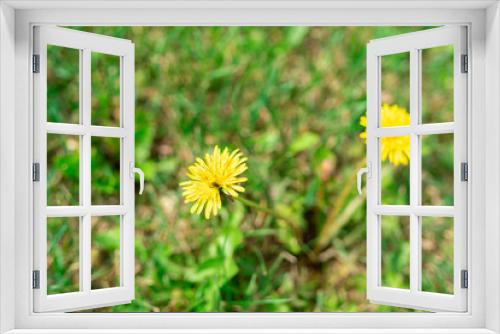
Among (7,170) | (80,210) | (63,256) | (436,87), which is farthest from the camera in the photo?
(436,87)

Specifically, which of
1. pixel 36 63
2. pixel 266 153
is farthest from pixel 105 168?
pixel 36 63

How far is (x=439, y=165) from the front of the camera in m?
2.96

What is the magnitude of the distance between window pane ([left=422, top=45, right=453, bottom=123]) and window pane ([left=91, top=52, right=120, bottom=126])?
146cm

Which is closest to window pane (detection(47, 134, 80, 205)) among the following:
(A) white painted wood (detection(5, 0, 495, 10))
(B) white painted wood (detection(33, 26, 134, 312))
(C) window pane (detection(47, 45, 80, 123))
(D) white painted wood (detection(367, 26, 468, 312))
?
(C) window pane (detection(47, 45, 80, 123))

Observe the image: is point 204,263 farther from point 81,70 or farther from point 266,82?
point 81,70

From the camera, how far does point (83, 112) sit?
1.92 meters

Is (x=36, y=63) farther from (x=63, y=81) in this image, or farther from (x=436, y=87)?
(x=436, y=87)

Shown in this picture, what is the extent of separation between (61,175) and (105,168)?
19 centimetres

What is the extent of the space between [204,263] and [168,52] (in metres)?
1.04

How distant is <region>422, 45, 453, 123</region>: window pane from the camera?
2932 mm

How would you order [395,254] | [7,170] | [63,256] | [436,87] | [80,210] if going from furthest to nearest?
1. [436,87]
2. [395,254]
3. [63,256]
4. [80,210]
5. [7,170]

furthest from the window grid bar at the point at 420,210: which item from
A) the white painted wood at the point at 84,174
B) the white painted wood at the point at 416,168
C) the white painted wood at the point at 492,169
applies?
the white painted wood at the point at 84,174

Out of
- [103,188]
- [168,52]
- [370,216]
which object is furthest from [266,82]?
[370,216]

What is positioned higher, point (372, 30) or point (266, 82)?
point (372, 30)
